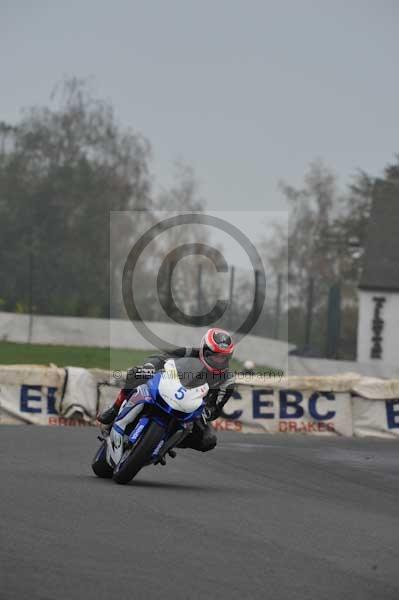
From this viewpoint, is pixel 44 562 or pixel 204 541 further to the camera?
pixel 204 541

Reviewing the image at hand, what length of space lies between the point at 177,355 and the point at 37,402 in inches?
355

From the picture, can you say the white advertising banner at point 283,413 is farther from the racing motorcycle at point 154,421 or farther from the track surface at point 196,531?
the racing motorcycle at point 154,421

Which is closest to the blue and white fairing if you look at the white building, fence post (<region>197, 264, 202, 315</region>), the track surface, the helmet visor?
the helmet visor

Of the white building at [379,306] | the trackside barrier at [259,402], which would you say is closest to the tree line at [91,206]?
the white building at [379,306]

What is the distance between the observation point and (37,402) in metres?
19.3

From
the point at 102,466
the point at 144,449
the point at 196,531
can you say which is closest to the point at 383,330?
the point at 102,466

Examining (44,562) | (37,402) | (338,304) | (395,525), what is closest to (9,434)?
(37,402)

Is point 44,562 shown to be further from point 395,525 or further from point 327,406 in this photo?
point 327,406

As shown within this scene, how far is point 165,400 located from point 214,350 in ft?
2.20

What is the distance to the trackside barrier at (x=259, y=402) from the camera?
19266 millimetres

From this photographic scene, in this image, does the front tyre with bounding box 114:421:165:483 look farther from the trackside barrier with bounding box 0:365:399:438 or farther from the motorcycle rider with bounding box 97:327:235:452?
the trackside barrier with bounding box 0:365:399:438

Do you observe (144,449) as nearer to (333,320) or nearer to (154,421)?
(154,421)

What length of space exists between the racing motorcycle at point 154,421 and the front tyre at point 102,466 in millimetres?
284

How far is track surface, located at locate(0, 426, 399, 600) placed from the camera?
6.35 metres
